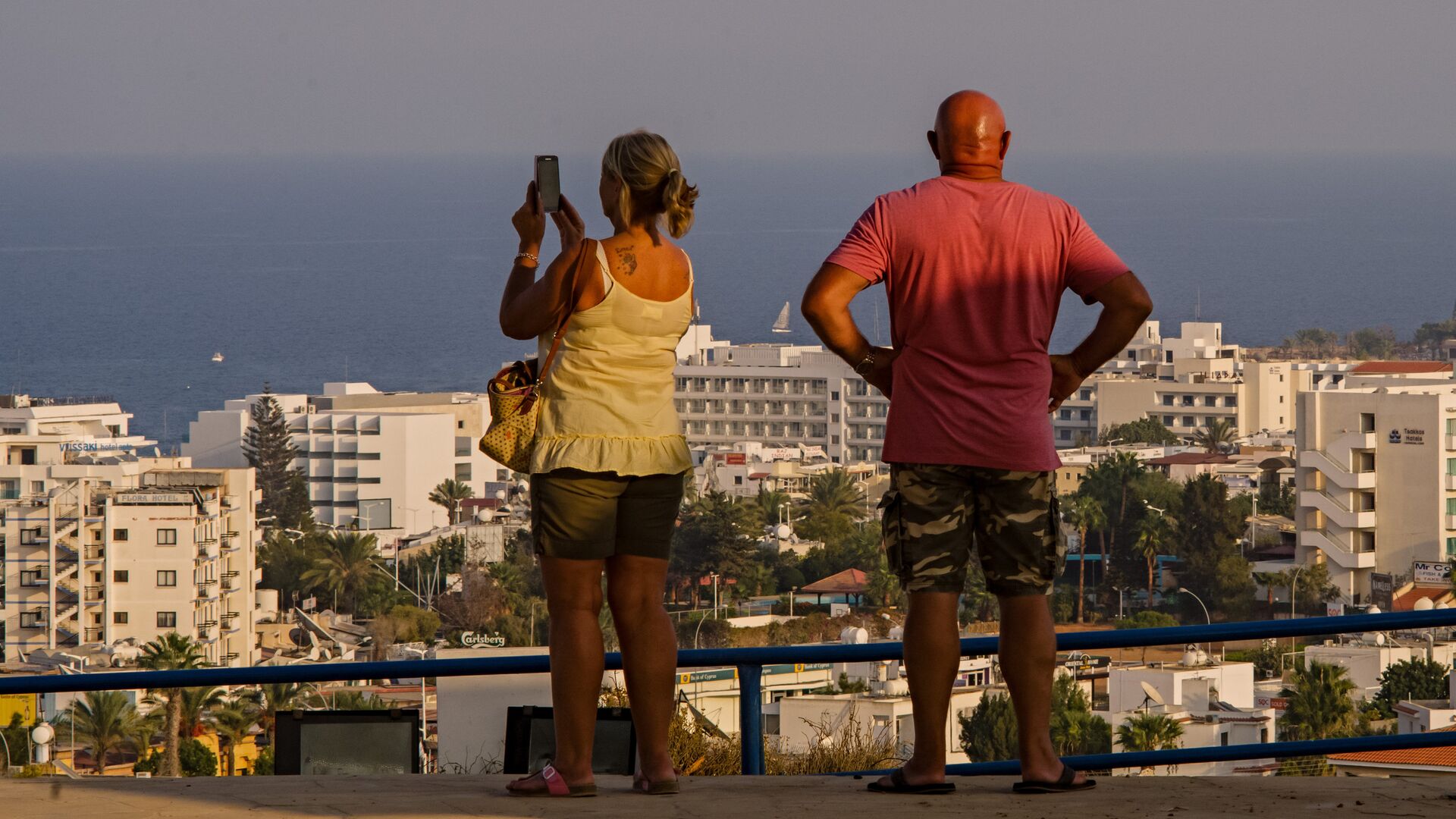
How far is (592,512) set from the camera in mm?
2363

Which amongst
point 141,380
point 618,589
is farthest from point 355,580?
point 141,380

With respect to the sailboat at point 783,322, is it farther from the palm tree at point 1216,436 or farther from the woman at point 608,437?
the woman at point 608,437

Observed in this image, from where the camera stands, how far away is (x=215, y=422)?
59.8 m

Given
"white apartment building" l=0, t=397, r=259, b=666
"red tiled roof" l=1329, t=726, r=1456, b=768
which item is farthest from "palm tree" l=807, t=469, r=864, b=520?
"red tiled roof" l=1329, t=726, r=1456, b=768

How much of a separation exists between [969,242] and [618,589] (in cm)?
62

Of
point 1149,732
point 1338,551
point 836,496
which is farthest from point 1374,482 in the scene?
point 1149,732

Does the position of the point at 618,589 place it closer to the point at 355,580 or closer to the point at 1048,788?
the point at 1048,788

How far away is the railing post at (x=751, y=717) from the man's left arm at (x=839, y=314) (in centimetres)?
51

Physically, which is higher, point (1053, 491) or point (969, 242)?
point (969, 242)

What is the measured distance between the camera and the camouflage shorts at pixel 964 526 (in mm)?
2354

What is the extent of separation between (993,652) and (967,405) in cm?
57

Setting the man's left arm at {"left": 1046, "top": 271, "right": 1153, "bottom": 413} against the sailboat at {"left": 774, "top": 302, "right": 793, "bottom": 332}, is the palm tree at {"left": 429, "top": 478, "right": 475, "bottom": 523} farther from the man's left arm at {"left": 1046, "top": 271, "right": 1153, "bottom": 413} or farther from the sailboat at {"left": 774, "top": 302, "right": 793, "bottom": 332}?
the sailboat at {"left": 774, "top": 302, "right": 793, "bottom": 332}

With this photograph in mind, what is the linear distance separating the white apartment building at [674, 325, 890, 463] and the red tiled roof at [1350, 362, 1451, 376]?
15.5 m

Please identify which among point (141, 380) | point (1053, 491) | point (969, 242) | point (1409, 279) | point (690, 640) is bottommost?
point (690, 640)
